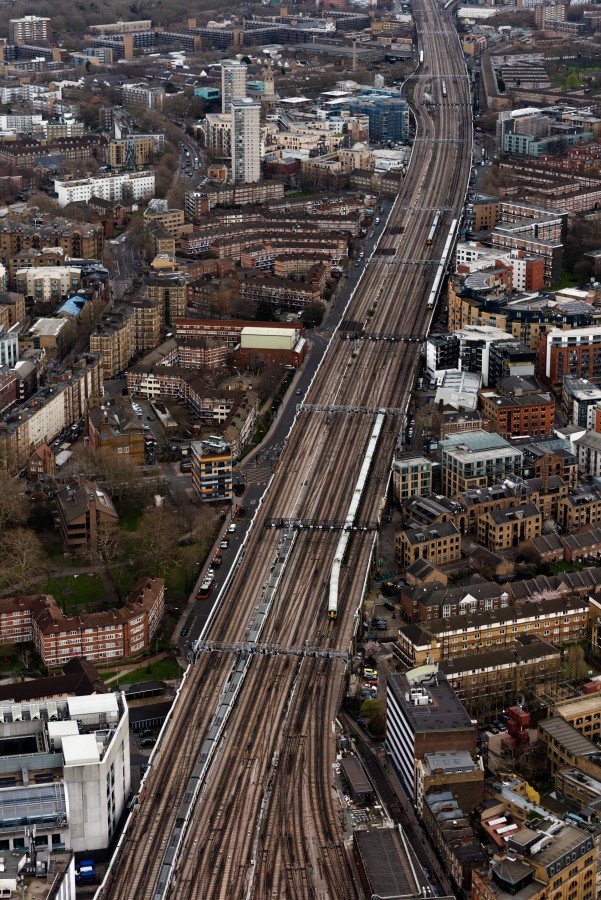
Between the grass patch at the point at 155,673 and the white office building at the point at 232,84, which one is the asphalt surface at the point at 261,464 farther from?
the white office building at the point at 232,84

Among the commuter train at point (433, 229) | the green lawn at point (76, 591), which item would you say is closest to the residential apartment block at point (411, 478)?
the green lawn at point (76, 591)

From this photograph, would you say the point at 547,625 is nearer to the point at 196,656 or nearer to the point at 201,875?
the point at 196,656

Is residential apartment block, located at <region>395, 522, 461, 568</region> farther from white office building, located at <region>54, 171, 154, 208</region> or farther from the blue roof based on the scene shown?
white office building, located at <region>54, 171, 154, 208</region>

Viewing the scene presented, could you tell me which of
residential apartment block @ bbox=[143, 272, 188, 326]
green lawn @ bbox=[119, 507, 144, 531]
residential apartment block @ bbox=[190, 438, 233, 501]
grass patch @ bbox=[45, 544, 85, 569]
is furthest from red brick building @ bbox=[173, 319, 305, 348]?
grass patch @ bbox=[45, 544, 85, 569]

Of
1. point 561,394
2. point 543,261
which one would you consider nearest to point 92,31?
point 543,261

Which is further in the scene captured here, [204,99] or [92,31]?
[92,31]

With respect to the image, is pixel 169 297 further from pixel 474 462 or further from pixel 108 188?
pixel 108 188

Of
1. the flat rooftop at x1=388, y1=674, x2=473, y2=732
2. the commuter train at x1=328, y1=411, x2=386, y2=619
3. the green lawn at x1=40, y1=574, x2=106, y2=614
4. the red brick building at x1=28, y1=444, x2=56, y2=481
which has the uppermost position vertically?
the flat rooftop at x1=388, y1=674, x2=473, y2=732
